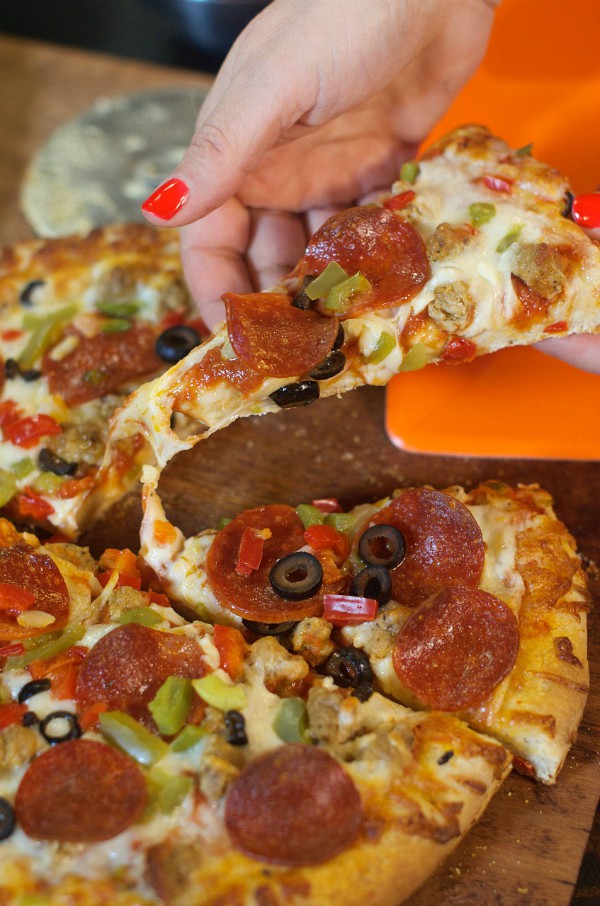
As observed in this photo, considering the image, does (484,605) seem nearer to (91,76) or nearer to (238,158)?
(238,158)

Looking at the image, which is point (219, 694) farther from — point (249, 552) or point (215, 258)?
point (215, 258)

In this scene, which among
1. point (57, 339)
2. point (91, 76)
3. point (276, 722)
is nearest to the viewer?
point (276, 722)

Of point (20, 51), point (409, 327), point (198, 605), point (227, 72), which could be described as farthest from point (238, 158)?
point (20, 51)

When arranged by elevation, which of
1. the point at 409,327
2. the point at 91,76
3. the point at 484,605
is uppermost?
the point at 91,76

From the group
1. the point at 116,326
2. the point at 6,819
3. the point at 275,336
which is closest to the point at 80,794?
the point at 6,819

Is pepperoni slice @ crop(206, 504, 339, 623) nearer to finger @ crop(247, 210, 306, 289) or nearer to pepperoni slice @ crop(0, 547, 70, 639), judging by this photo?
pepperoni slice @ crop(0, 547, 70, 639)

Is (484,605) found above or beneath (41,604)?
beneath

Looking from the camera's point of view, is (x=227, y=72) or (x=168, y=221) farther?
(x=227, y=72)
